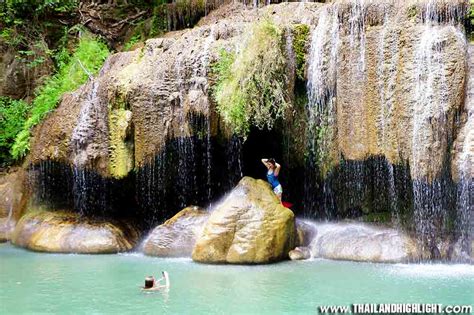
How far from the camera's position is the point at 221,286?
9797mm

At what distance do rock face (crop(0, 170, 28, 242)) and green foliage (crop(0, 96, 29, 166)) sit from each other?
1.89 m

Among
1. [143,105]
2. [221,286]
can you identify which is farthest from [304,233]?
[143,105]

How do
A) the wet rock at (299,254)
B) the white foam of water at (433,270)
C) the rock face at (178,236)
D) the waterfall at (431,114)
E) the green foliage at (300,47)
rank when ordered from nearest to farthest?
the white foam of water at (433,270) → the waterfall at (431,114) → the wet rock at (299,254) → the rock face at (178,236) → the green foliage at (300,47)

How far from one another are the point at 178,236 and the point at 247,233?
213 centimetres

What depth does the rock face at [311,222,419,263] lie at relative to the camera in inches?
467

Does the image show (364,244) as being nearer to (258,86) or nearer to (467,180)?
(467,180)

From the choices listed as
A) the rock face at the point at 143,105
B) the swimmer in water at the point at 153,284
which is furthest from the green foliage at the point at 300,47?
the swimmer in water at the point at 153,284

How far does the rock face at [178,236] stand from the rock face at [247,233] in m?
0.79

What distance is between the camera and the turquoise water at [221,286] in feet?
27.8

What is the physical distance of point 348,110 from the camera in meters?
12.9

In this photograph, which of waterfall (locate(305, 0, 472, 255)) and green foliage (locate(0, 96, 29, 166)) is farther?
green foliage (locate(0, 96, 29, 166))

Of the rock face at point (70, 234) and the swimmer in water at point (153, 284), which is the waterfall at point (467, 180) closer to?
the swimmer in water at point (153, 284)

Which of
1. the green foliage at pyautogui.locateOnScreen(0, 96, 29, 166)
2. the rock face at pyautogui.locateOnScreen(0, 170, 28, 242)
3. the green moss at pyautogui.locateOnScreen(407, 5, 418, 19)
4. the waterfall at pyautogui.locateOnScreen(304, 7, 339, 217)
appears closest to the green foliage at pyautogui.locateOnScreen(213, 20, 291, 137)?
the waterfall at pyautogui.locateOnScreen(304, 7, 339, 217)

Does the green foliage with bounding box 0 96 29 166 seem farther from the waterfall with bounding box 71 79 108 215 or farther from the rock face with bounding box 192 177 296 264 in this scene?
the rock face with bounding box 192 177 296 264
